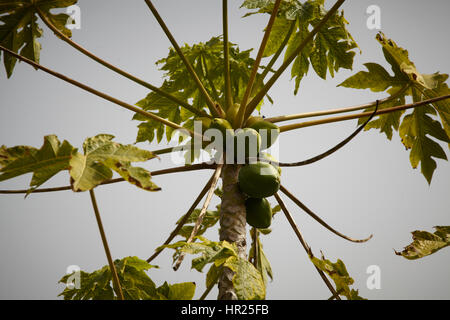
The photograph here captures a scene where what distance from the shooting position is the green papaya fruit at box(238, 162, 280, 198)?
2.13m

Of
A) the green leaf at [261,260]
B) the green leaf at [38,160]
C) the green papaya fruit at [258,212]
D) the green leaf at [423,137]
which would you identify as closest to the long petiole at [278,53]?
the green papaya fruit at [258,212]

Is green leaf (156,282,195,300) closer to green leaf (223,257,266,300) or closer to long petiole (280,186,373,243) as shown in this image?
green leaf (223,257,266,300)

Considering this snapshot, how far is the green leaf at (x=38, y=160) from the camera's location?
62.5 inches

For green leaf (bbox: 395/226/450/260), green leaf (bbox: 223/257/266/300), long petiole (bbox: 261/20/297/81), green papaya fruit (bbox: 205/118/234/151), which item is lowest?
green leaf (bbox: 223/257/266/300)

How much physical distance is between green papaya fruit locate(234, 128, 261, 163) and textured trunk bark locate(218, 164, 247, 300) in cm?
12

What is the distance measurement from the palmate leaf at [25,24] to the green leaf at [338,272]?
2.37 m

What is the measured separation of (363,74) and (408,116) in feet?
2.11

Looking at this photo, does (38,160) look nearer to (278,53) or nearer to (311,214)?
(311,214)

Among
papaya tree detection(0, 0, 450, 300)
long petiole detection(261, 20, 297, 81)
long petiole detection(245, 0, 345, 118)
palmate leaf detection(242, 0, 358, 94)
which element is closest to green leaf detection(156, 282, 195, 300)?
A: papaya tree detection(0, 0, 450, 300)

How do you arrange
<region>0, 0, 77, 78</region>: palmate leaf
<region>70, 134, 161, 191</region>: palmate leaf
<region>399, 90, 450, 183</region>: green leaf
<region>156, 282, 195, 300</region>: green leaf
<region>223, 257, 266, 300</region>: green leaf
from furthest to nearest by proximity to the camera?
<region>399, 90, 450, 183</region>: green leaf
<region>0, 0, 77, 78</region>: palmate leaf
<region>156, 282, 195, 300</region>: green leaf
<region>223, 257, 266, 300</region>: green leaf
<region>70, 134, 161, 191</region>: palmate leaf

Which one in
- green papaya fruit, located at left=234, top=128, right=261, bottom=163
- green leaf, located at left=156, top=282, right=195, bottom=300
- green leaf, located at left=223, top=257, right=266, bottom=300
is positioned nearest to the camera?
green leaf, located at left=223, top=257, right=266, bottom=300

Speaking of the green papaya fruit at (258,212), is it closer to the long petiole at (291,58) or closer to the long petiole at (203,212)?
the long petiole at (203,212)

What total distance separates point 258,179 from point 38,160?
117 cm
